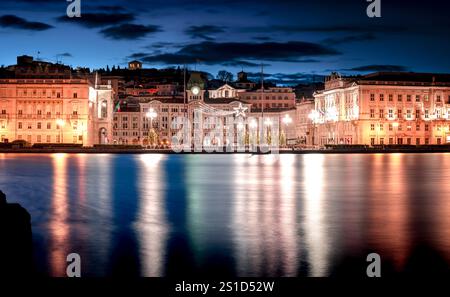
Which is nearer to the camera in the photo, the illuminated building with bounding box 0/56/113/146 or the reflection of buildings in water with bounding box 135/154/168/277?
the reflection of buildings in water with bounding box 135/154/168/277

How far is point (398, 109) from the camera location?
4867 inches

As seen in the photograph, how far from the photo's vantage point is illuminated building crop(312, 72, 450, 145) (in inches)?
4791

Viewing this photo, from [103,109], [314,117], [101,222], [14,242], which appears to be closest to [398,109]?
[314,117]

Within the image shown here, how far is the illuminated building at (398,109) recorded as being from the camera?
122 m

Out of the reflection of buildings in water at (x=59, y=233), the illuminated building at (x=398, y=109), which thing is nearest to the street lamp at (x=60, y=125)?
the illuminated building at (x=398, y=109)

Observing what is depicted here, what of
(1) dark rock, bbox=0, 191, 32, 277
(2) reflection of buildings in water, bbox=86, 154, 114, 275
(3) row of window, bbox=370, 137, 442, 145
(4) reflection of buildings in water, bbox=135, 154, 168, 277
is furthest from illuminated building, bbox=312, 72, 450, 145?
(1) dark rock, bbox=0, 191, 32, 277

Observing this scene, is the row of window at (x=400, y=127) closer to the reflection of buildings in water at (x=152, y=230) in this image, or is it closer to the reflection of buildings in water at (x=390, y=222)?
the reflection of buildings in water at (x=390, y=222)

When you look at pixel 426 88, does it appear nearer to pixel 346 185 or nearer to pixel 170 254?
pixel 346 185

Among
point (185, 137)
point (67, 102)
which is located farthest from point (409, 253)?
point (185, 137)

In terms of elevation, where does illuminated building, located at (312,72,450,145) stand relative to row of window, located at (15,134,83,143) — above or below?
above

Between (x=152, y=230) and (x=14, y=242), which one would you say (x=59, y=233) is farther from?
(x=14, y=242)

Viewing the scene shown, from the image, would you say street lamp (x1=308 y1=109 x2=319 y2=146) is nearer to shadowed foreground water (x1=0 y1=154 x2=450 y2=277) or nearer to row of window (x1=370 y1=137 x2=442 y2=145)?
row of window (x1=370 y1=137 x2=442 y2=145)

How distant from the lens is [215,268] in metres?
10.4
